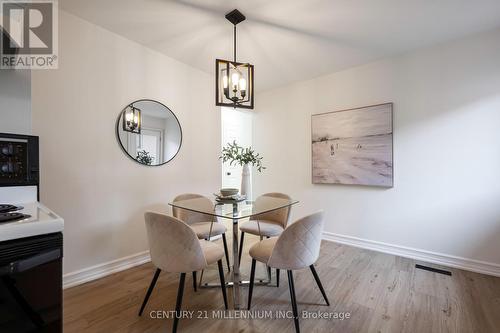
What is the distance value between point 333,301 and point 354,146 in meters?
1.99

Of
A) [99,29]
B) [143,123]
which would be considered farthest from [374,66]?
[99,29]

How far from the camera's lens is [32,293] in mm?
896

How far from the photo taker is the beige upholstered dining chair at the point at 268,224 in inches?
84.6

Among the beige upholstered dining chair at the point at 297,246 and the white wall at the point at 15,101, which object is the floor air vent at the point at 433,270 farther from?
the white wall at the point at 15,101

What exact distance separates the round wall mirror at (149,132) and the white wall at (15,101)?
863 mm

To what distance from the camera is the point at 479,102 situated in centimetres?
220

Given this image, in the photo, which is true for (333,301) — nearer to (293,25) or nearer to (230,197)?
(230,197)

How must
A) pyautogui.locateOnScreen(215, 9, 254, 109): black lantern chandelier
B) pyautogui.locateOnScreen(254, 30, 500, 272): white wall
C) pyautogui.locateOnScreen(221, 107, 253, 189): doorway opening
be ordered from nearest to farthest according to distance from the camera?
1. pyautogui.locateOnScreen(215, 9, 254, 109): black lantern chandelier
2. pyautogui.locateOnScreen(254, 30, 500, 272): white wall
3. pyautogui.locateOnScreen(221, 107, 253, 189): doorway opening

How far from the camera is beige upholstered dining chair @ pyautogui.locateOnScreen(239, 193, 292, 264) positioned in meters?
2.15

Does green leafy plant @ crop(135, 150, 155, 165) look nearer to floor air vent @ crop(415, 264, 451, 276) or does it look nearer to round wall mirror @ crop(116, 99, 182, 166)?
round wall mirror @ crop(116, 99, 182, 166)

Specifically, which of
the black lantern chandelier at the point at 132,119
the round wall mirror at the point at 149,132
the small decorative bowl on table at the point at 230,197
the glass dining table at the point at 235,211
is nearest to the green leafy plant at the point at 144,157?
the round wall mirror at the point at 149,132

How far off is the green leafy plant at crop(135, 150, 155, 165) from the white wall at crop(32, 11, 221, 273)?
72 millimetres

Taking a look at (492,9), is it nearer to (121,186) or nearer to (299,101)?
(299,101)

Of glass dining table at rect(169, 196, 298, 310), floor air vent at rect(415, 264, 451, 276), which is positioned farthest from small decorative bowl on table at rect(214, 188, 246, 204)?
floor air vent at rect(415, 264, 451, 276)
